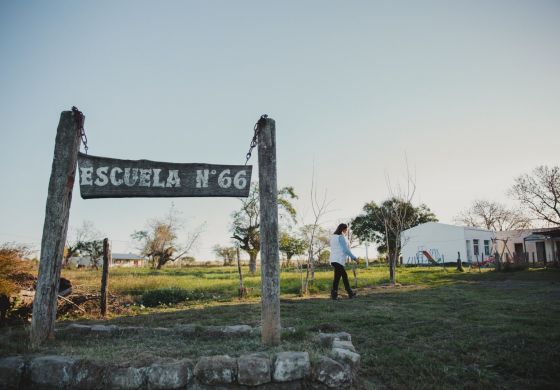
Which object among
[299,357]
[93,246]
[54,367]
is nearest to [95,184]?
[54,367]

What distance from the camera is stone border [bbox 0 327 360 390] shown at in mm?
2807

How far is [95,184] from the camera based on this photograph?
170 inches

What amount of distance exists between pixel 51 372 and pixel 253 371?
1.80 m

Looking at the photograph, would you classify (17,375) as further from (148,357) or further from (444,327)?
(444,327)

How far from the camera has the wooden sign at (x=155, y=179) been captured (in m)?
4.33

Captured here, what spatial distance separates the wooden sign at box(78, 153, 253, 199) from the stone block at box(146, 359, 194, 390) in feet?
7.10

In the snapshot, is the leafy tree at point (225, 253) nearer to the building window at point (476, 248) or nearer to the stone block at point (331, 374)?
the building window at point (476, 248)

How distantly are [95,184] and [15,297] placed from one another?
4431 mm

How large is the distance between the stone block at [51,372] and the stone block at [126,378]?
39 centimetres

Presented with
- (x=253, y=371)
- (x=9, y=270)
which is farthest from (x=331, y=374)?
(x=9, y=270)

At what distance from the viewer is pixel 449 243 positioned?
3569cm

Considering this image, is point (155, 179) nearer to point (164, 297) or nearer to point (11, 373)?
point (11, 373)

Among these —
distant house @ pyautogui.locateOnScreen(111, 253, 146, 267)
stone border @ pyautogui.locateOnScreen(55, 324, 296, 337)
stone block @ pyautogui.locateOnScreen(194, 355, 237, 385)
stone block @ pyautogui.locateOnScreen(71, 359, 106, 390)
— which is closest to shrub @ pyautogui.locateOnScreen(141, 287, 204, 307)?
stone border @ pyautogui.locateOnScreen(55, 324, 296, 337)

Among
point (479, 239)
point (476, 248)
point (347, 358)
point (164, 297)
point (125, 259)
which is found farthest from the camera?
point (125, 259)
